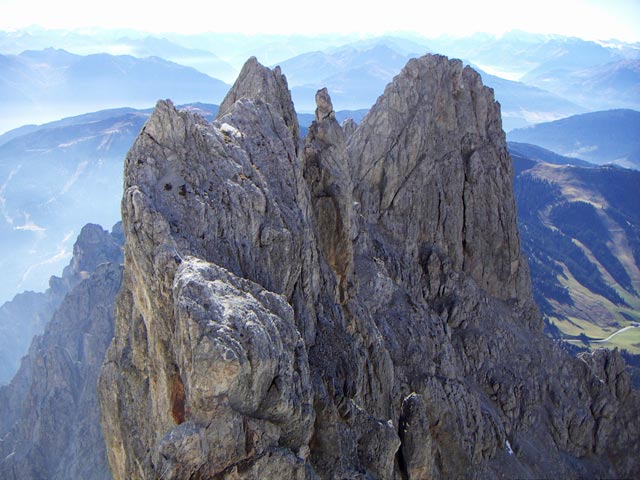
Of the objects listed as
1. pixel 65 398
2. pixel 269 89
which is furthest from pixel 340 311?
pixel 65 398

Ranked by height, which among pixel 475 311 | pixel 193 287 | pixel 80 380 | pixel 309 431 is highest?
pixel 193 287

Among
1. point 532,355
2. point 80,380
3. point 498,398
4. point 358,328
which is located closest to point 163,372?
point 358,328

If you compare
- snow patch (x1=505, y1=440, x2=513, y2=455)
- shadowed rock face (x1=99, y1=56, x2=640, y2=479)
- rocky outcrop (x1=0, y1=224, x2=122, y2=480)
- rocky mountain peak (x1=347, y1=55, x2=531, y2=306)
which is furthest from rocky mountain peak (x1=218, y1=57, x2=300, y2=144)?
rocky outcrop (x1=0, y1=224, x2=122, y2=480)

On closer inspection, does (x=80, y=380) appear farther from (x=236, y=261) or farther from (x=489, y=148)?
(x=236, y=261)

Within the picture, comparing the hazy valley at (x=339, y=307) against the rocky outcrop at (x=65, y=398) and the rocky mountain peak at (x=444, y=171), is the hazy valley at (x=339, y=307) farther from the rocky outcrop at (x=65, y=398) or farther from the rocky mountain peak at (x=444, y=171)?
the rocky outcrop at (x=65, y=398)

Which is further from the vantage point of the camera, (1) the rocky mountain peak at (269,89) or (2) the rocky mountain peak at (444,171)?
(2) the rocky mountain peak at (444,171)

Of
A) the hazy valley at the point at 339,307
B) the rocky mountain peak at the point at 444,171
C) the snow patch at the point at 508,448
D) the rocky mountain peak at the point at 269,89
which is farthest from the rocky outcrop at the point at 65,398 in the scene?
the rocky mountain peak at the point at 269,89

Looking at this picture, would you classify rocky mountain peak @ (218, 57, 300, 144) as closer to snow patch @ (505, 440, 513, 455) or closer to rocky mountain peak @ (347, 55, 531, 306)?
rocky mountain peak @ (347, 55, 531, 306)
